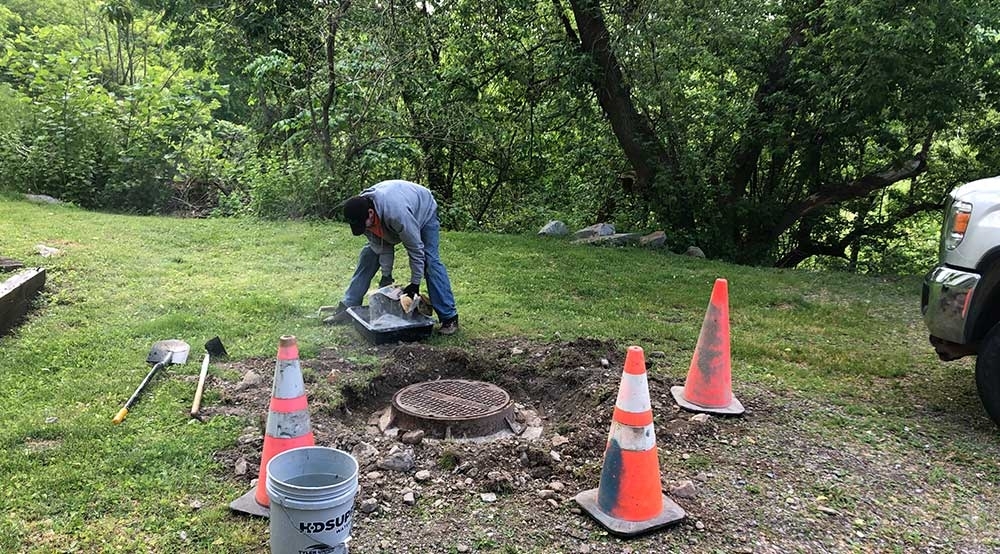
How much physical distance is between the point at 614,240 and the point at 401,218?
5.48 metres

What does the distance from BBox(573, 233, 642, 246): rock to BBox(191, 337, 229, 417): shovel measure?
243 inches

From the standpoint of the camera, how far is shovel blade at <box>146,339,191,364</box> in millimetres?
4367

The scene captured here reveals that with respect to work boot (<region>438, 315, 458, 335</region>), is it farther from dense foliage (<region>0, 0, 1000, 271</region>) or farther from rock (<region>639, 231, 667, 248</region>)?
→ dense foliage (<region>0, 0, 1000, 271</region>)

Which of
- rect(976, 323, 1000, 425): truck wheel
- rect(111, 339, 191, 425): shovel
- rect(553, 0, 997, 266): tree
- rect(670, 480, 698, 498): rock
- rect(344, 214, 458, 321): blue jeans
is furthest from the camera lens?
rect(553, 0, 997, 266): tree

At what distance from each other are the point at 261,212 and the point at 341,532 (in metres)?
9.04

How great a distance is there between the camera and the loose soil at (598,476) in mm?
2752

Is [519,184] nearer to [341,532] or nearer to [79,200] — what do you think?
[79,200]

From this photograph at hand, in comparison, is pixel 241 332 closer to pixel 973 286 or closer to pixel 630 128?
pixel 973 286

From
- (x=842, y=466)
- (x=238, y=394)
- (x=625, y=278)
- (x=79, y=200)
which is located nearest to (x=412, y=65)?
(x=625, y=278)

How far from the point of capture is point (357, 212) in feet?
15.9

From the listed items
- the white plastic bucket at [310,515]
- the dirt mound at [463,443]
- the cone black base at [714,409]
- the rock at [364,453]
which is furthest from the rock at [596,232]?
the white plastic bucket at [310,515]

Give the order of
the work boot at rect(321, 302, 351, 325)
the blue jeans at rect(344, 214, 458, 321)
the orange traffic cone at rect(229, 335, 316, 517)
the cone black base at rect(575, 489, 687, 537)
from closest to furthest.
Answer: the cone black base at rect(575, 489, 687, 537) → the orange traffic cone at rect(229, 335, 316, 517) → the blue jeans at rect(344, 214, 458, 321) → the work boot at rect(321, 302, 351, 325)

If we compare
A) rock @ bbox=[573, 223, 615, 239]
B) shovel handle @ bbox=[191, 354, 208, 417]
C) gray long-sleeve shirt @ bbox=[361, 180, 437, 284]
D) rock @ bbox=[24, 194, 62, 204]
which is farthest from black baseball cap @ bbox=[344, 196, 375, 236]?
rock @ bbox=[24, 194, 62, 204]

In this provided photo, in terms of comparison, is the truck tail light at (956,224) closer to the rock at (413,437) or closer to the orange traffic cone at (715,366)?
the orange traffic cone at (715,366)
